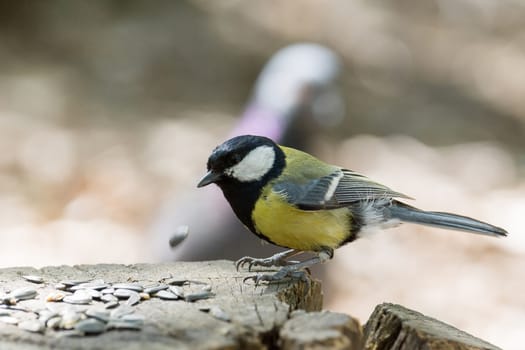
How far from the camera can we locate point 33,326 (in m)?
1.94

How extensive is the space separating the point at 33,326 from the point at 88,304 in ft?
0.70

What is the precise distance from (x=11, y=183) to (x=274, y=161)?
14.0ft

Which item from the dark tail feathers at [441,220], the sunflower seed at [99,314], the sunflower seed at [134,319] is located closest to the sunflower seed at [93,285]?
the sunflower seed at [99,314]

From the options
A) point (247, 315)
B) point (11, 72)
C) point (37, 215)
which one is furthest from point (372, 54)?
point (247, 315)

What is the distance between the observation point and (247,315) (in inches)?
77.8

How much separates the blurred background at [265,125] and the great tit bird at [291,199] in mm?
1079

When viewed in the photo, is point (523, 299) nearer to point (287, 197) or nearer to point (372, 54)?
point (287, 197)

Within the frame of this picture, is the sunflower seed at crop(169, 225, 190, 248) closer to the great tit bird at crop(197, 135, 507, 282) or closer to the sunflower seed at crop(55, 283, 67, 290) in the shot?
the great tit bird at crop(197, 135, 507, 282)

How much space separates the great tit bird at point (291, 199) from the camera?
2551 mm

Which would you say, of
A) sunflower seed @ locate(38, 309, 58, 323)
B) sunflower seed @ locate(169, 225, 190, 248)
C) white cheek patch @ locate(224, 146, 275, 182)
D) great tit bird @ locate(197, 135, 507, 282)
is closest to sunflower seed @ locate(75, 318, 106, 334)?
sunflower seed @ locate(38, 309, 58, 323)

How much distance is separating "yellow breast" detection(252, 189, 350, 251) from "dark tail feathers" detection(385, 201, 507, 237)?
353 millimetres

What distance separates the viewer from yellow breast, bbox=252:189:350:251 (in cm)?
255

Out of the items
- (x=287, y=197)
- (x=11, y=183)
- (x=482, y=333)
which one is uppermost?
(x=287, y=197)

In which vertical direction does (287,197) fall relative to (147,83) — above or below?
below
